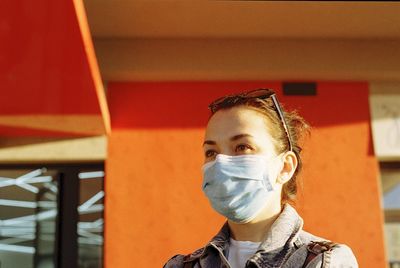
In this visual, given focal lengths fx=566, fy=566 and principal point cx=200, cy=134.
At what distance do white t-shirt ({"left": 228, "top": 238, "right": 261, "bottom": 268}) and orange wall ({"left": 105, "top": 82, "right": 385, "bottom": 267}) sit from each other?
134 inches

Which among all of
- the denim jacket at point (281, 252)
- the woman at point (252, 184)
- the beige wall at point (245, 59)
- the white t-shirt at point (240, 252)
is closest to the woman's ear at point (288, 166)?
the woman at point (252, 184)

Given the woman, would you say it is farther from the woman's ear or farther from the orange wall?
the orange wall

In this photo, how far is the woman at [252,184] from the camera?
1.40 m

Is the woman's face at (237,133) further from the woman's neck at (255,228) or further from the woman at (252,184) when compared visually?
the woman's neck at (255,228)

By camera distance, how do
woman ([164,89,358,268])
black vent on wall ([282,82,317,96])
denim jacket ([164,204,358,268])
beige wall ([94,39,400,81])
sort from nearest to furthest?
1. denim jacket ([164,204,358,268])
2. woman ([164,89,358,268])
3. beige wall ([94,39,400,81])
4. black vent on wall ([282,82,317,96])

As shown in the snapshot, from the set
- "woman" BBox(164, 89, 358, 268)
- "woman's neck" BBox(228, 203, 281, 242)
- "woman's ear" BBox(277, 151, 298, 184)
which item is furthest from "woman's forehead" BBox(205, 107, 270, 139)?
"woman's neck" BBox(228, 203, 281, 242)

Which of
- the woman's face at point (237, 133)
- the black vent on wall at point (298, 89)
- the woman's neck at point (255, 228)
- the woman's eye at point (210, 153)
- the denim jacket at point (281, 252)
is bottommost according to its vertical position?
the denim jacket at point (281, 252)

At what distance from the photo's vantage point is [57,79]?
391 centimetres

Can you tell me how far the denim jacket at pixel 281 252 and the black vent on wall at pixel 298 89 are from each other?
12.0 ft

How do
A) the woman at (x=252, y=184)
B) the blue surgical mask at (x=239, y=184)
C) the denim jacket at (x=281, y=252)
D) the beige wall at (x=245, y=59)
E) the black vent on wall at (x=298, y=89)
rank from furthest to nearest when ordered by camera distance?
the black vent on wall at (x=298, y=89) < the beige wall at (x=245, y=59) < the blue surgical mask at (x=239, y=184) < the woman at (x=252, y=184) < the denim jacket at (x=281, y=252)

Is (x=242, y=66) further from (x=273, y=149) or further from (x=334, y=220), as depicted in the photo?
(x=273, y=149)

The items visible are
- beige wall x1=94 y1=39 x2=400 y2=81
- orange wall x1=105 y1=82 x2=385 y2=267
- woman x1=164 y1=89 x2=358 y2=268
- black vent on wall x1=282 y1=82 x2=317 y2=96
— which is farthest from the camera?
black vent on wall x1=282 y1=82 x2=317 y2=96

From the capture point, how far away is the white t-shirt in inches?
55.5

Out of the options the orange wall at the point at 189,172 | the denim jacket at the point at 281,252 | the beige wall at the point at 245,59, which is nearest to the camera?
the denim jacket at the point at 281,252
